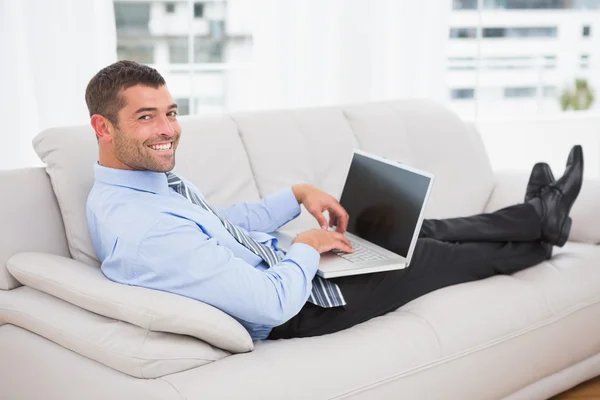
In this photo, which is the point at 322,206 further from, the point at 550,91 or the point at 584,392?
the point at 550,91

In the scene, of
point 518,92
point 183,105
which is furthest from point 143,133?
point 518,92

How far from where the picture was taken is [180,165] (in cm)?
258

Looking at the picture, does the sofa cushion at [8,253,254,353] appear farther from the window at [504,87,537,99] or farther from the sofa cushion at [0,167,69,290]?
the window at [504,87,537,99]

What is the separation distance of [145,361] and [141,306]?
12 cm

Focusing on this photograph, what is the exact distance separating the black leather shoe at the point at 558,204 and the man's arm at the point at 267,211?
812 millimetres

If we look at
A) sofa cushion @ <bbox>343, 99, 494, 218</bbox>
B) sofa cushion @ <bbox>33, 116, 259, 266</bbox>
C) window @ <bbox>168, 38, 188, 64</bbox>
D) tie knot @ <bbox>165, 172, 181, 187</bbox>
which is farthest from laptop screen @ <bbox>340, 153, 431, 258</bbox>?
window @ <bbox>168, 38, 188, 64</bbox>

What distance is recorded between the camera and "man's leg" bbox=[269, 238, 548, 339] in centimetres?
222

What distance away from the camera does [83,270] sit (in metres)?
2.09

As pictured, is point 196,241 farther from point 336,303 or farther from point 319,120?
point 319,120

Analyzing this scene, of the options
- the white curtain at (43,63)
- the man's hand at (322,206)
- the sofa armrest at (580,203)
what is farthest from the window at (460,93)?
the man's hand at (322,206)

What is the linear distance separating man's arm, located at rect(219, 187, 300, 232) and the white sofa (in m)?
0.11

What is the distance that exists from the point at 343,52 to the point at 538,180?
1866 mm

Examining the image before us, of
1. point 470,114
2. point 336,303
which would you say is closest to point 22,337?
point 336,303

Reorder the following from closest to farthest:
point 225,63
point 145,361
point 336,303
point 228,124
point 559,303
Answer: point 145,361 < point 336,303 < point 559,303 < point 228,124 < point 225,63
